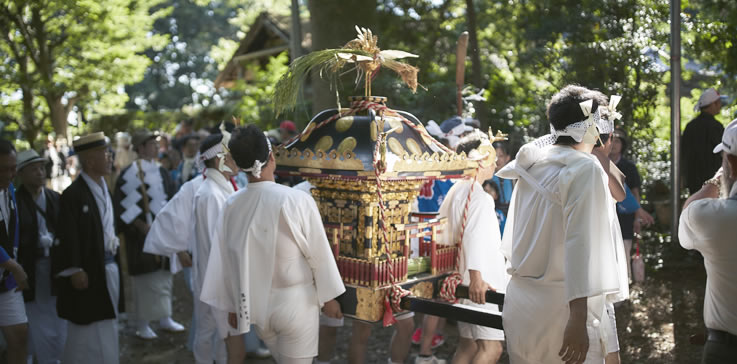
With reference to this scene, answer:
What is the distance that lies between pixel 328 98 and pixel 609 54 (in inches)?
151

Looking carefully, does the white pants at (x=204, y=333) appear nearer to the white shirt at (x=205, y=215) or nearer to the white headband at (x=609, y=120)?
the white shirt at (x=205, y=215)

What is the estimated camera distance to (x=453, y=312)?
10.6ft

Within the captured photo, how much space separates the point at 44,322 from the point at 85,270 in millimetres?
797

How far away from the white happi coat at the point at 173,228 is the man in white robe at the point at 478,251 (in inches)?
81.5

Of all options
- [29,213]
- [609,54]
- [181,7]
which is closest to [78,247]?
[29,213]

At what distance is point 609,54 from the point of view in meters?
7.50

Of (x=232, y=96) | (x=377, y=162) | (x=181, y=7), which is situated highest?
(x=181, y=7)

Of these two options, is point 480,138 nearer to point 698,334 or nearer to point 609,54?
point 698,334

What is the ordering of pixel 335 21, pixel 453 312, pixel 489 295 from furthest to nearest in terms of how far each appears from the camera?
1. pixel 335 21
2. pixel 489 295
3. pixel 453 312

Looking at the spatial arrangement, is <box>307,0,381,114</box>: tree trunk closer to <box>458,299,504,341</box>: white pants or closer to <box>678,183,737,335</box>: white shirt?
<box>458,299,504,341</box>: white pants

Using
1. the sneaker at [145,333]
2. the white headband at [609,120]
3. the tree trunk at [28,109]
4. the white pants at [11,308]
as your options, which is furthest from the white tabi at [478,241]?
the tree trunk at [28,109]

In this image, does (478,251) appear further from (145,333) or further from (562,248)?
(145,333)

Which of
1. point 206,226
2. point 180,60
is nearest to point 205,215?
point 206,226

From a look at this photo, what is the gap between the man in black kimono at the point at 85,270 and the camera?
4.35 metres
